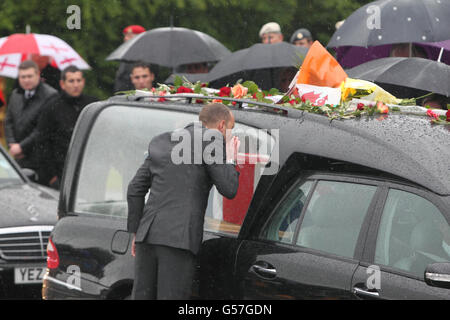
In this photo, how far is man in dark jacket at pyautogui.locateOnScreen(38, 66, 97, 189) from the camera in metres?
10.6

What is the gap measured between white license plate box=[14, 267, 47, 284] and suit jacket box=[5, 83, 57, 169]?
3.42m

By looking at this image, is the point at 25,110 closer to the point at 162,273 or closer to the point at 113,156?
the point at 113,156

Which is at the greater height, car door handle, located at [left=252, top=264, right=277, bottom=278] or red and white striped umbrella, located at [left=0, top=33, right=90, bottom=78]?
red and white striped umbrella, located at [left=0, top=33, right=90, bottom=78]

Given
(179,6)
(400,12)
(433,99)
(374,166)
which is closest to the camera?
(374,166)

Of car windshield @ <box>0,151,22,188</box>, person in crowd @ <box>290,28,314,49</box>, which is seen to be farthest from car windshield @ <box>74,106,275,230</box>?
person in crowd @ <box>290,28,314,49</box>

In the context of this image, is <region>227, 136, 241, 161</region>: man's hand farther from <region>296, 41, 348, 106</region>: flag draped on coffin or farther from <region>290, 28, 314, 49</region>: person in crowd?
<region>290, 28, 314, 49</region>: person in crowd

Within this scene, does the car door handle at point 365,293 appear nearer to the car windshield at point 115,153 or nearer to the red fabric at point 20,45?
the car windshield at point 115,153

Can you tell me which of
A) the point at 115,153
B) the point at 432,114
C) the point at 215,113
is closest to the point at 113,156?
the point at 115,153

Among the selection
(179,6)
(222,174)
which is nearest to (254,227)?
(222,174)

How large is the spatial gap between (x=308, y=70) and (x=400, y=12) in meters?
3.12

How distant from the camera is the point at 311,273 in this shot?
4629 millimetres

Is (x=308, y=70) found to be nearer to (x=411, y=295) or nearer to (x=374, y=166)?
(x=374, y=166)

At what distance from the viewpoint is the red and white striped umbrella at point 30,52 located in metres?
13.1

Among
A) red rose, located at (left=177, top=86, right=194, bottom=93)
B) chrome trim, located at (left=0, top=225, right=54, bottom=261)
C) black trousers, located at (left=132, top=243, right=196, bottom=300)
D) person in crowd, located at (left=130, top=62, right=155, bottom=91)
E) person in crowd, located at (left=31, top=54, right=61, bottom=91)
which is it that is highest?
red rose, located at (left=177, top=86, right=194, bottom=93)
